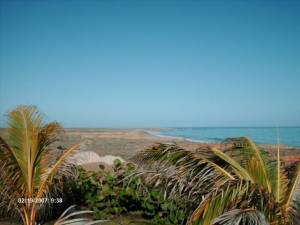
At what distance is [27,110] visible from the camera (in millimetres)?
4883

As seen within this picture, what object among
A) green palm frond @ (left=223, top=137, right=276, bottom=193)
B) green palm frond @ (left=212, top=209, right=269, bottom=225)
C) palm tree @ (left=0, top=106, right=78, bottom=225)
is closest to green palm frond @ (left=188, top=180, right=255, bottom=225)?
green palm frond @ (left=212, top=209, right=269, bottom=225)

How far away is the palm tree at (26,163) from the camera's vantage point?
15.3 feet

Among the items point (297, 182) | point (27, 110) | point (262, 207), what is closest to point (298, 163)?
point (297, 182)

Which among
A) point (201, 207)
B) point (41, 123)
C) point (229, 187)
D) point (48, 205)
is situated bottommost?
point (48, 205)

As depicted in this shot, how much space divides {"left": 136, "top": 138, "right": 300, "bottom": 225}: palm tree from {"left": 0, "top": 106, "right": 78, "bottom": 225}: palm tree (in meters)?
1.49

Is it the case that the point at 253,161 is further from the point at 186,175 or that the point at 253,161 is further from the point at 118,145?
the point at 118,145

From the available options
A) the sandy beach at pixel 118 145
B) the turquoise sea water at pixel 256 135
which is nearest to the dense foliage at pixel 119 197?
the sandy beach at pixel 118 145

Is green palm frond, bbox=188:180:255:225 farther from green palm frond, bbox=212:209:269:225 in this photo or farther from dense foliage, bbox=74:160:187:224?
dense foliage, bbox=74:160:187:224

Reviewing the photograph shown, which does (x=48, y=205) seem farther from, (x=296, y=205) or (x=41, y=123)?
(x=296, y=205)

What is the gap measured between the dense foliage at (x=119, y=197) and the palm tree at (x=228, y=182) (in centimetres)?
176

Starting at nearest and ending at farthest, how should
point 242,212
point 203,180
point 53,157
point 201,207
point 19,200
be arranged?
point 242,212 → point 201,207 → point 203,180 → point 19,200 → point 53,157

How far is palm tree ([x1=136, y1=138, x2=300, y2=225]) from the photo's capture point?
3.73 m

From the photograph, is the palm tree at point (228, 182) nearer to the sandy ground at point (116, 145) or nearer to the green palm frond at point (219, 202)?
the green palm frond at point (219, 202)

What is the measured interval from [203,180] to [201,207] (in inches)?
23.7
